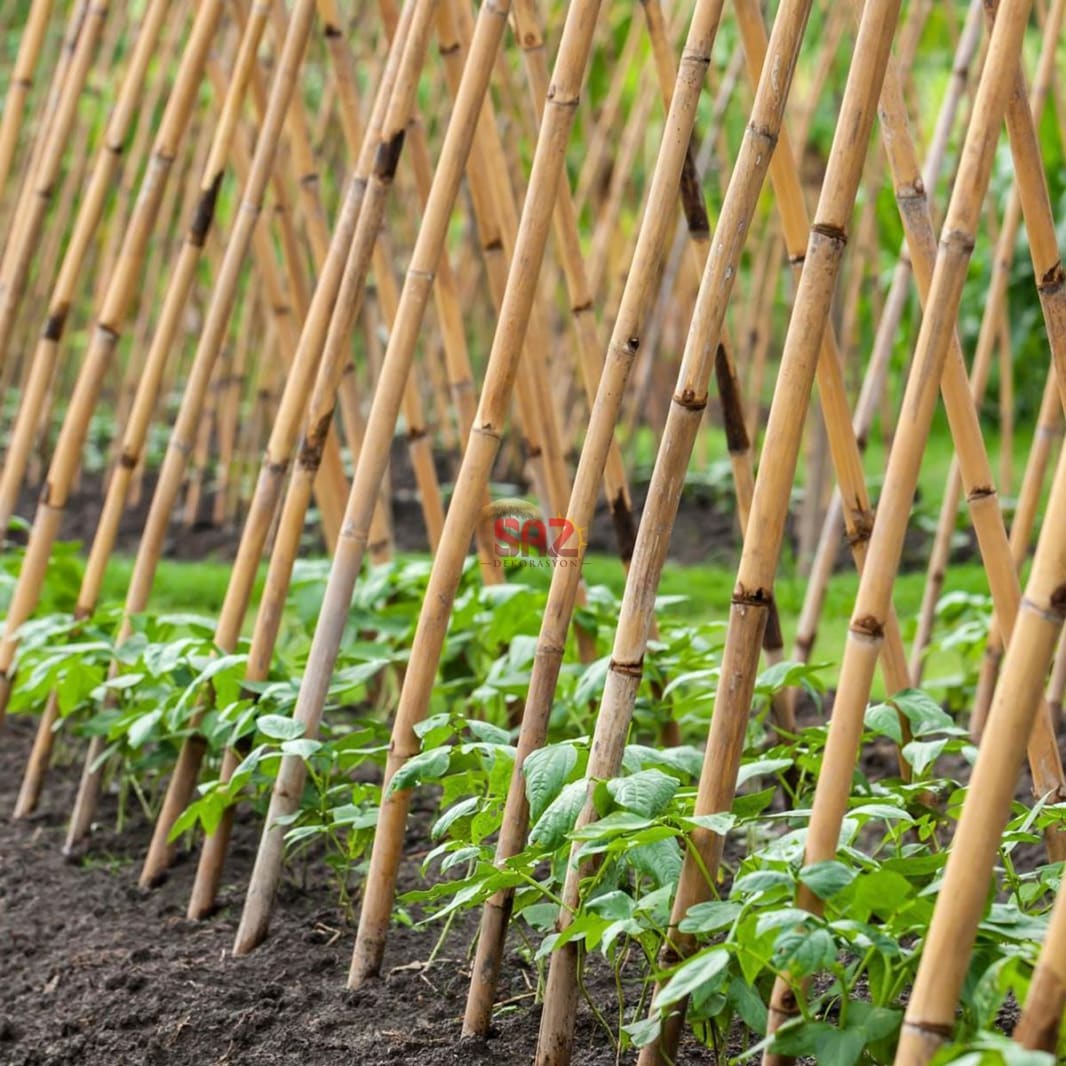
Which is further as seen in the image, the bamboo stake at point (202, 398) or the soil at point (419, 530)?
the soil at point (419, 530)

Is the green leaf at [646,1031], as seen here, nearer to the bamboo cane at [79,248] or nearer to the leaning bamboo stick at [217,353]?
the leaning bamboo stick at [217,353]

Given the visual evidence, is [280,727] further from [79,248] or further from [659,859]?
[79,248]

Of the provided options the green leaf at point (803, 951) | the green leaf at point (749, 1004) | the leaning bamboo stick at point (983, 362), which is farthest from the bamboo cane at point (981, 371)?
the green leaf at point (803, 951)

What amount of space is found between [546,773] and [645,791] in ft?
0.31

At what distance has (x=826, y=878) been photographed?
88 cm

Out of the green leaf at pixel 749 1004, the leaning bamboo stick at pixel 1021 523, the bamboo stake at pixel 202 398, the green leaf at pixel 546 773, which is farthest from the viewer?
the leaning bamboo stick at pixel 1021 523

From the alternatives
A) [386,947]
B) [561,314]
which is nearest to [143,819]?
[386,947]

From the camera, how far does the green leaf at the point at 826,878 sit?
88 centimetres

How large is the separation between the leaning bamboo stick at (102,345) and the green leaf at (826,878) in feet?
4.35

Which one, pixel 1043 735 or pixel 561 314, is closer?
pixel 1043 735

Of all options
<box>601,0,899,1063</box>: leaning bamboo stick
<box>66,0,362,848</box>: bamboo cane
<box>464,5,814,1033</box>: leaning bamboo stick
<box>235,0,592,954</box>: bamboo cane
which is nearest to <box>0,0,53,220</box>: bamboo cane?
<box>66,0,362,848</box>: bamboo cane

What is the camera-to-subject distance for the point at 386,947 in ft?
4.72

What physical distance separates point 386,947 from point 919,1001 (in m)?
0.76

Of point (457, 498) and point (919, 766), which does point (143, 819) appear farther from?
point (919, 766)
